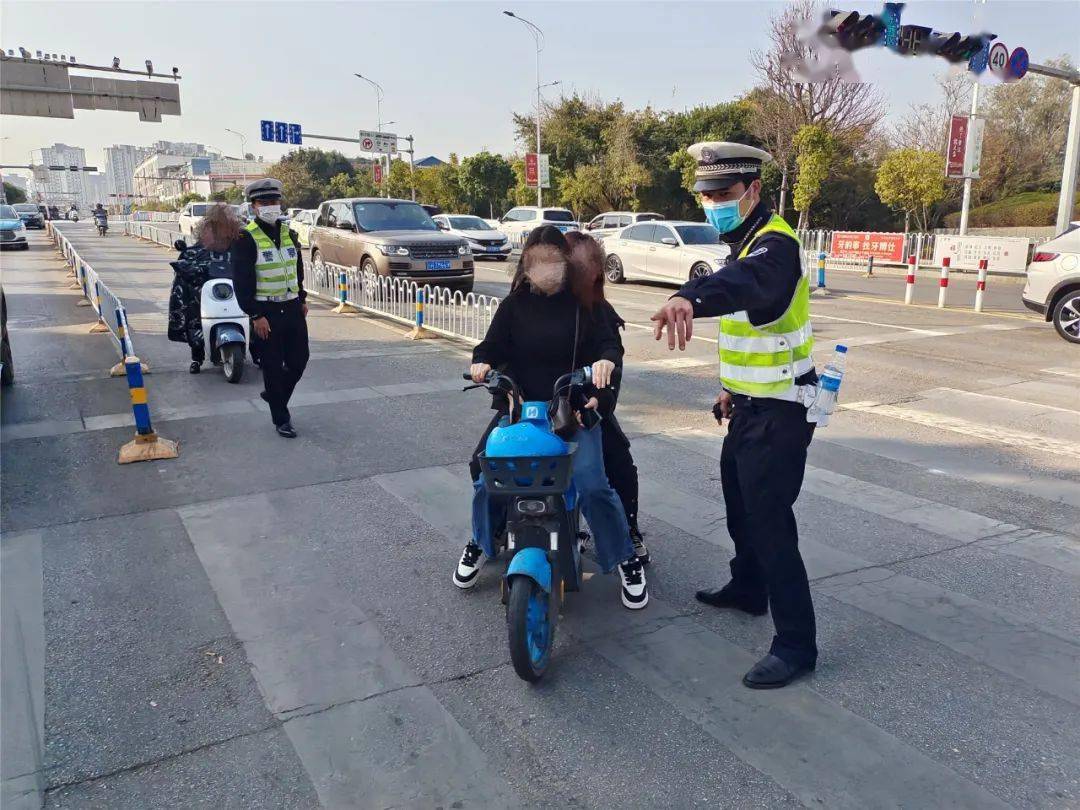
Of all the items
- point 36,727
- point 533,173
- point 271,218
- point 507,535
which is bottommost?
point 36,727

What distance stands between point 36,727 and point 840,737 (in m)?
2.92

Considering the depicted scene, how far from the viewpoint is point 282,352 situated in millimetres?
6656

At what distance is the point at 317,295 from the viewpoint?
16.8m

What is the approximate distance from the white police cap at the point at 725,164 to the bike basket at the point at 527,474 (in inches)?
47.1

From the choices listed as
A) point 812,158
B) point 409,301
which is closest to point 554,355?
point 409,301

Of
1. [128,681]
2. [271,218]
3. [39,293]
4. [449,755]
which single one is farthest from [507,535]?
[39,293]

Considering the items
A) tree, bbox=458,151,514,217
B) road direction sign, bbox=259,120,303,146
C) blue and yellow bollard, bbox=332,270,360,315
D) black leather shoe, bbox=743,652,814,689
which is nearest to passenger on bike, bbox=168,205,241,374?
blue and yellow bollard, bbox=332,270,360,315

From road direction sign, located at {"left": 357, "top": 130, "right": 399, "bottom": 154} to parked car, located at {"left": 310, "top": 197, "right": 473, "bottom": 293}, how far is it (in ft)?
84.2

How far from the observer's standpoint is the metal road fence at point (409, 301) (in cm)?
1116

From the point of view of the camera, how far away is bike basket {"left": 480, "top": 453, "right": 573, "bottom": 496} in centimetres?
314

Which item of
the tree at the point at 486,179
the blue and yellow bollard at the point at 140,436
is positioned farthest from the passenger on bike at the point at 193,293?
the tree at the point at 486,179

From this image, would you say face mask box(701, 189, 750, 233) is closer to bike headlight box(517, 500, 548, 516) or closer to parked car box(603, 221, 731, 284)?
bike headlight box(517, 500, 548, 516)

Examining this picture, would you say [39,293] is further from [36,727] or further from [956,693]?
[956,693]

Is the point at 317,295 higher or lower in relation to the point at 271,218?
lower
